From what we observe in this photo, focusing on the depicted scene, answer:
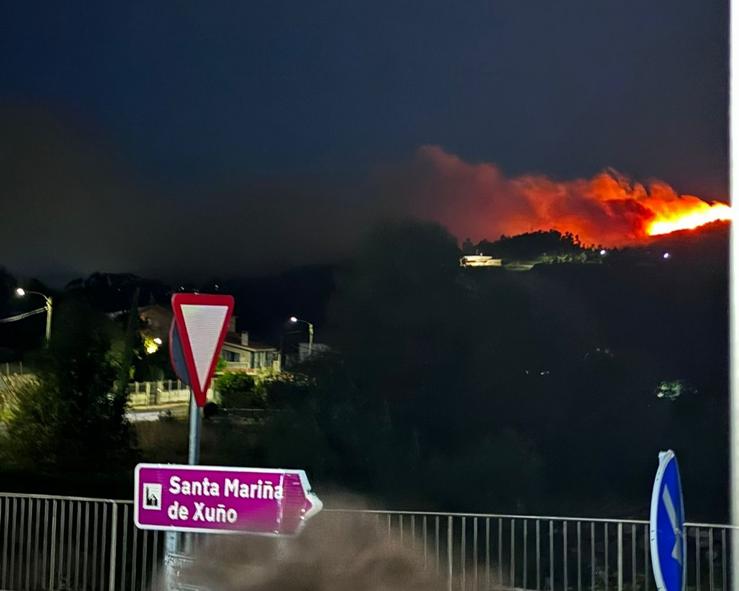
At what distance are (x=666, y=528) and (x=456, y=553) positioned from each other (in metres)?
Result: 4.97

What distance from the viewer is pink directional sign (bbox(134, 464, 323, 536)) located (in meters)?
4.32

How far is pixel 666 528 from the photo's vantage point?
314 centimetres

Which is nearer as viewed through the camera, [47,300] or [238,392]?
[238,392]

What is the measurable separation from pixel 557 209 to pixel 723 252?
80.5 inches

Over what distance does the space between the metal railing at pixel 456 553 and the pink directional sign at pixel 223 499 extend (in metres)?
2.53

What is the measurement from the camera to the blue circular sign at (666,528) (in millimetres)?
3053

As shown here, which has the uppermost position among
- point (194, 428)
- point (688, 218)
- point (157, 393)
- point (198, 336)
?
point (688, 218)

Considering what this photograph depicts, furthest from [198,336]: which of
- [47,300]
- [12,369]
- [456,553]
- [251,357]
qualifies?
[47,300]

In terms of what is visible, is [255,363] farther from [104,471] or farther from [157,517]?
[157,517]

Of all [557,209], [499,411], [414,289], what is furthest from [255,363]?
[557,209]

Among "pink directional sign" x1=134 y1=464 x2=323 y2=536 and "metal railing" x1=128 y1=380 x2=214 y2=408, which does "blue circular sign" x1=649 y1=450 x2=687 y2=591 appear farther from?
"metal railing" x1=128 y1=380 x2=214 y2=408

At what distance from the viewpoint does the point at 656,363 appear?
11445 millimetres

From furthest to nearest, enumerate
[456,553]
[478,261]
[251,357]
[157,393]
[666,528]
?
[157,393], [251,357], [478,261], [456,553], [666,528]

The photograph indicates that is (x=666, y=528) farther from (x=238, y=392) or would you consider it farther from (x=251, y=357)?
(x=251, y=357)
